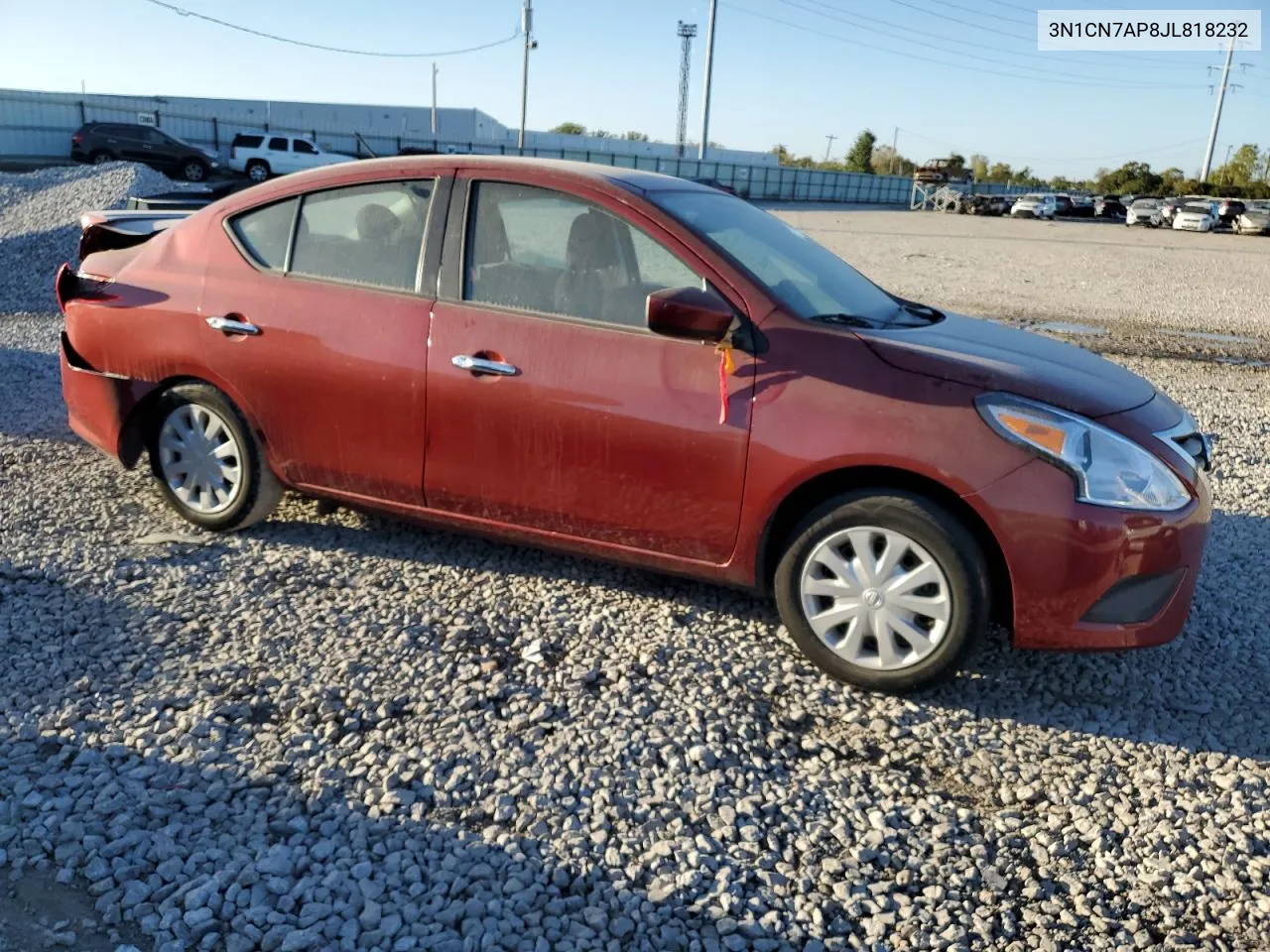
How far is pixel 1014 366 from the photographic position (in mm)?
3668

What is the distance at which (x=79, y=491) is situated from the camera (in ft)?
17.2

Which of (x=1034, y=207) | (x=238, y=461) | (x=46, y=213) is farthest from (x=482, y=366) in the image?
(x=1034, y=207)

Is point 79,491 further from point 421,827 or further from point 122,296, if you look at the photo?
point 421,827

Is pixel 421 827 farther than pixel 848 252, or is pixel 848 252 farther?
pixel 848 252

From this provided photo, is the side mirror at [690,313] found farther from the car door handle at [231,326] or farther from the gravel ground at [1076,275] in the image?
the gravel ground at [1076,275]

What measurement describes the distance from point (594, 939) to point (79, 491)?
4.10 metres

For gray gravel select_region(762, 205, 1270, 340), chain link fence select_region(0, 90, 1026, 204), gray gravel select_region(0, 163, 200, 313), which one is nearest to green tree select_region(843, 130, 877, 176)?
chain link fence select_region(0, 90, 1026, 204)

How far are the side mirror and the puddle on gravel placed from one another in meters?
9.94

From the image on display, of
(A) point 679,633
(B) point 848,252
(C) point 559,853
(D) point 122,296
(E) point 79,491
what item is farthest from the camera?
(B) point 848,252

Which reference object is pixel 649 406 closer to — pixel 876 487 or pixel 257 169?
pixel 876 487

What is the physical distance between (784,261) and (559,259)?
37.7 inches

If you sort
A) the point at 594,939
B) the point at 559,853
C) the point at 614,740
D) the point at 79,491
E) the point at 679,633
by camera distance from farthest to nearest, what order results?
the point at 79,491, the point at 679,633, the point at 614,740, the point at 559,853, the point at 594,939

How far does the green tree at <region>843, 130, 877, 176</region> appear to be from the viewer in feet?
300

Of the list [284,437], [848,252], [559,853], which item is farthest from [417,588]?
[848,252]
